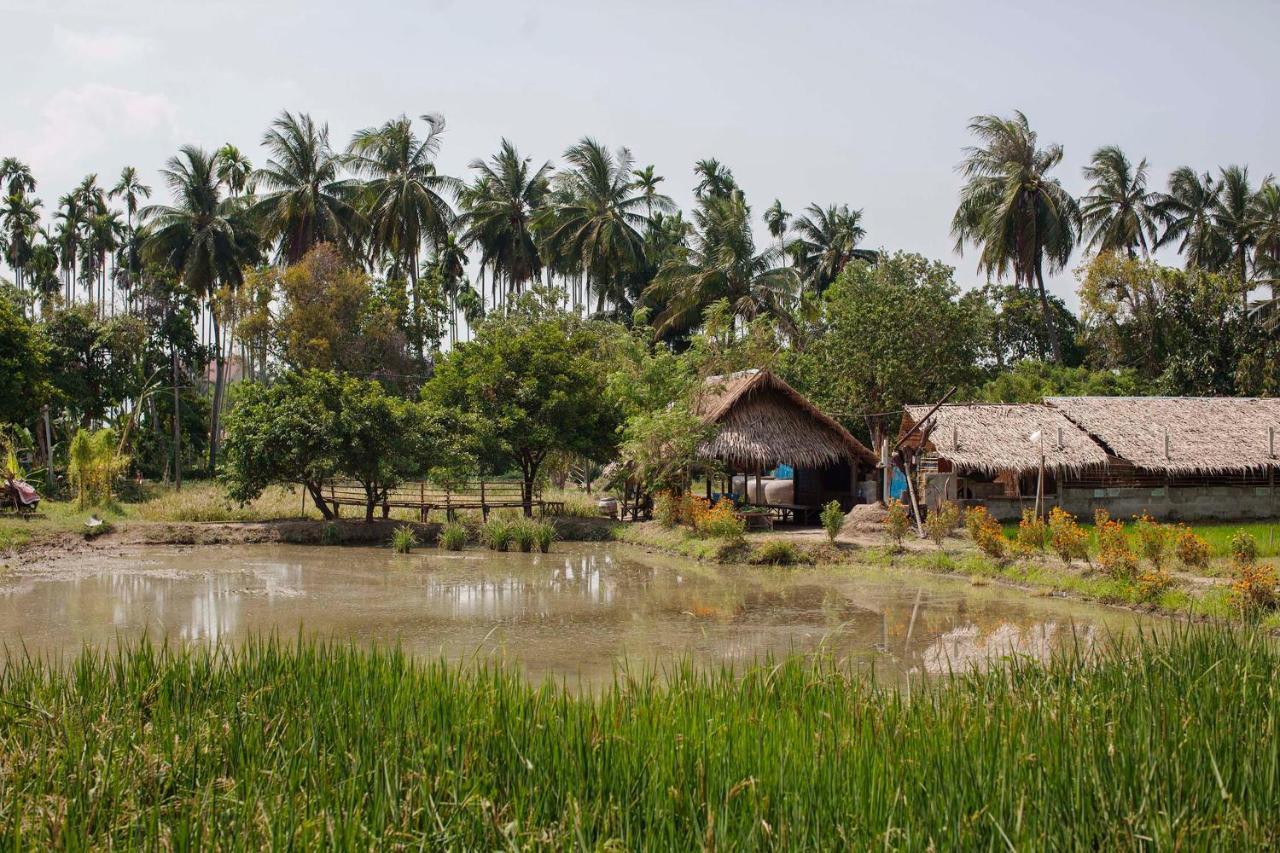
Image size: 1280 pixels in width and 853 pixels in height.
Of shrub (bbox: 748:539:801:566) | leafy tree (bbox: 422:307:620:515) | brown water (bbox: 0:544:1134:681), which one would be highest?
leafy tree (bbox: 422:307:620:515)

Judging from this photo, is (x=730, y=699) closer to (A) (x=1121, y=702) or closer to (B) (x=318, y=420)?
(A) (x=1121, y=702)

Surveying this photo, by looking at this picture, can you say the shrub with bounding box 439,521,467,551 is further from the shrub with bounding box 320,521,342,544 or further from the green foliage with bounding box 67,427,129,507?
the green foliage with bounding box 67,427,129,507

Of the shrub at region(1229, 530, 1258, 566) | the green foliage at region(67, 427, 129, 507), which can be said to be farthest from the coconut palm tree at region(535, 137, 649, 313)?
the shrub at region(1229, 530, 1258, 566)

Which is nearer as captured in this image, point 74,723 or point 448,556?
point 74,723

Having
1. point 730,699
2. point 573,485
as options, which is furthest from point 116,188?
point 730,699

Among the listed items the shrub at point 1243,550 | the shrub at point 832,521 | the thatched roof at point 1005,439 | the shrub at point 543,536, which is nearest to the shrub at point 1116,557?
the shrub at point 1243,550

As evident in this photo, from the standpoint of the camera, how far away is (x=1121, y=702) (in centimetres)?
465

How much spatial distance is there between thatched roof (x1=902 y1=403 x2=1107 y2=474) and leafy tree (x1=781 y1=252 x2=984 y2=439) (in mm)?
4846

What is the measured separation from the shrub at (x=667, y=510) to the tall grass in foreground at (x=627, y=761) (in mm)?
14010

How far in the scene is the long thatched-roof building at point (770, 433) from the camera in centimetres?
2025

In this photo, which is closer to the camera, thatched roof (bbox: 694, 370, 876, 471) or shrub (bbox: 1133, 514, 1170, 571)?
shrub (bbox: 1133, 514, 1170, 571)

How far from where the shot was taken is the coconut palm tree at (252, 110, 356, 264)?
32500 mm

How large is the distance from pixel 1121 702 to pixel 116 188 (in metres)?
43.3

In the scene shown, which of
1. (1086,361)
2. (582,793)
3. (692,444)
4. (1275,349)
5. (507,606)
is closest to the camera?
(582,793)
